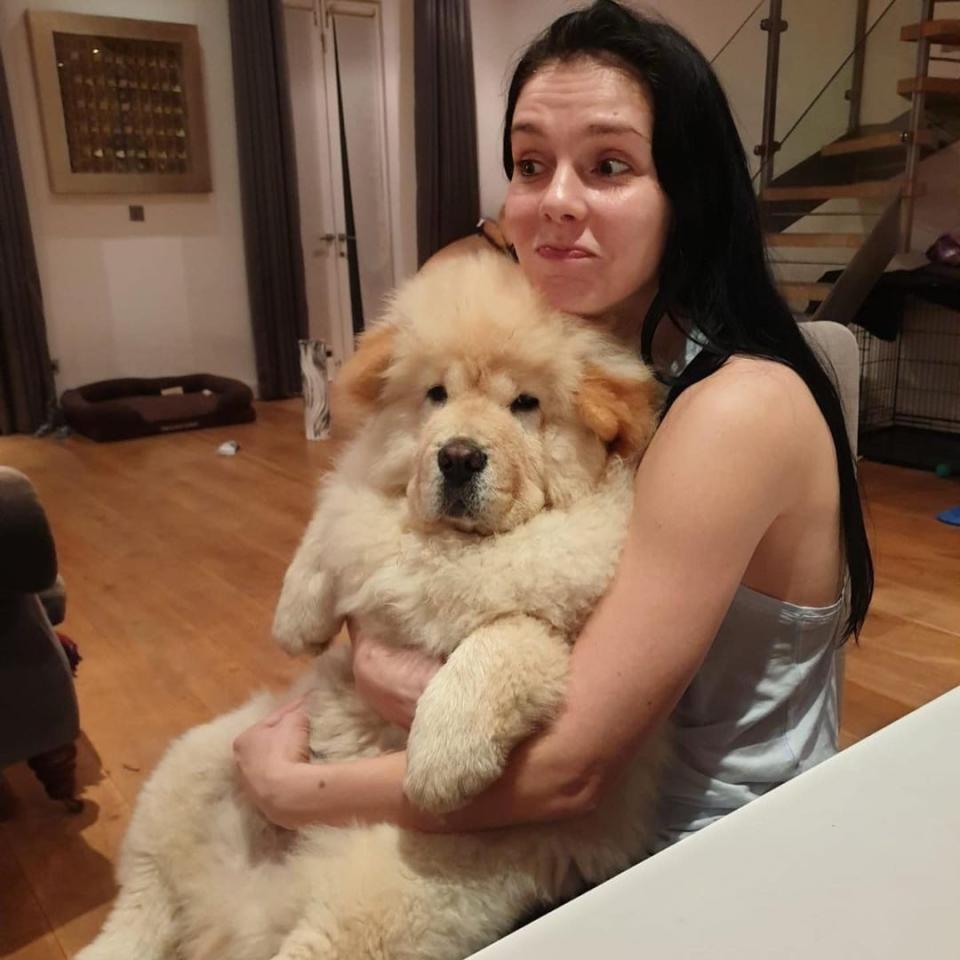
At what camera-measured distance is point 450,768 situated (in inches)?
33.1

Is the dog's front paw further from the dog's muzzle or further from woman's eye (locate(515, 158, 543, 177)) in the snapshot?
woman's eye (locate(515, 158, 543, 177))

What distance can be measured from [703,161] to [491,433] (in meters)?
0.39

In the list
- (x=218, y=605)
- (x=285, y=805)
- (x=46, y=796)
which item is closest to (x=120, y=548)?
(x=218, y=605)

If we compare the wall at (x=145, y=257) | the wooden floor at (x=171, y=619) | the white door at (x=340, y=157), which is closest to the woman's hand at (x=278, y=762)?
the wooden floor at (x=171, y=619)

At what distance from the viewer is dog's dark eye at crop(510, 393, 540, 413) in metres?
1.06

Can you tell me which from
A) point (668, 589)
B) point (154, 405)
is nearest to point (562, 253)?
point (668, 589)

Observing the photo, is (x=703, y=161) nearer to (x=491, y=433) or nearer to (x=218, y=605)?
(x=491, y=433)

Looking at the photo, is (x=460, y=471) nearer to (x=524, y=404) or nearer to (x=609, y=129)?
(x=524, y=404)

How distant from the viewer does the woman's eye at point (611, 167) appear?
103 cm

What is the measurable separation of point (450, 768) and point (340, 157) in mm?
6685

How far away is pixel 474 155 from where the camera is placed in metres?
6.87

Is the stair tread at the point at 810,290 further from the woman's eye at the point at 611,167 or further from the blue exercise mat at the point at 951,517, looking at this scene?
the woman's eye at the point at 611,167

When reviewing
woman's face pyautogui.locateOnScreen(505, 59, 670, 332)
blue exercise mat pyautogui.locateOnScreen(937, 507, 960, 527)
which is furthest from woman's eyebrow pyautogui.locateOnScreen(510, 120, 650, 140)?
blue exercise mat pyautogui.locateOnScreen(937, 507, 960, 527)

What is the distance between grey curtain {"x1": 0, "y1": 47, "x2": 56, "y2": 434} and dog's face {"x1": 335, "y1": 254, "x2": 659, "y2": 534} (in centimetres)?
519
